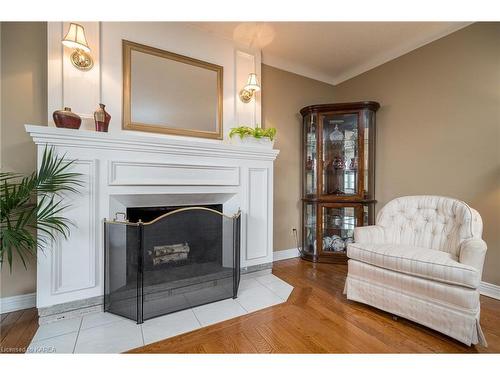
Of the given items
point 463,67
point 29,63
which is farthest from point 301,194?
point 29,63

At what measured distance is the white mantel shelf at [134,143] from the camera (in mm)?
1542

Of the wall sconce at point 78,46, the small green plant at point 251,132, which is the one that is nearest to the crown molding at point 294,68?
the small green plant at point 251,132

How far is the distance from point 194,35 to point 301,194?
7.34ft

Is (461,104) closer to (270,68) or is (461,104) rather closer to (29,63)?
(270,68)

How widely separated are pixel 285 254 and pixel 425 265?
67.8 inches

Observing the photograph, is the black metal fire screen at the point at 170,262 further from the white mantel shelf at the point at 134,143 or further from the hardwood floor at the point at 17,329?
the white mantel shelf at the point at 134,143

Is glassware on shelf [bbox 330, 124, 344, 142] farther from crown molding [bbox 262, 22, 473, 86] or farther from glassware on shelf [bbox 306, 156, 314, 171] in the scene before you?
crown molding [bbox 262, 22, 473, 86]

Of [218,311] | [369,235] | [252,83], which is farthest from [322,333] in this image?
[252,83]

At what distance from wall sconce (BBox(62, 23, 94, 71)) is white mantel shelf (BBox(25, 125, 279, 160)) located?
60 centimetres

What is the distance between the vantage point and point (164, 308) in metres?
1.74

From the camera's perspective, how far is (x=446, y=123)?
90.0 inches

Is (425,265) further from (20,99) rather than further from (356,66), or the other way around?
(20,99)

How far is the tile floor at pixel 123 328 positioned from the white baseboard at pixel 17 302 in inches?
16.0

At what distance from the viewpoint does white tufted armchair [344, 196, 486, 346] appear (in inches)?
54.1
